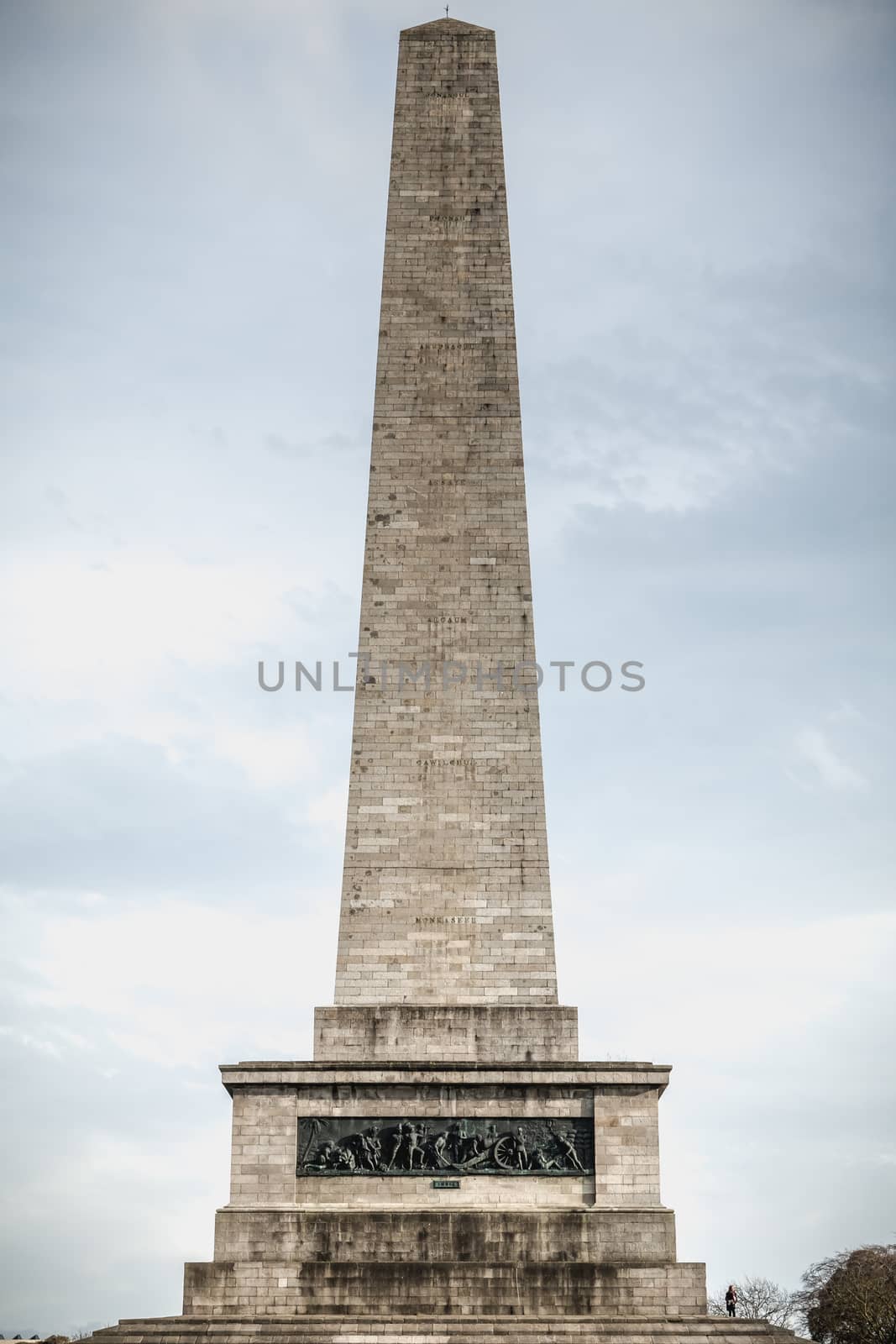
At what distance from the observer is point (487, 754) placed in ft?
95.7

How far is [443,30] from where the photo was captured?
3353cm

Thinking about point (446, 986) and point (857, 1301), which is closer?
point (446, 986)

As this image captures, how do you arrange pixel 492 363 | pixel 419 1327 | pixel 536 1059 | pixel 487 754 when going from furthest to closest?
1. pixel 492 363
2. pixel 487 754
3. pixel 536 1059
4. pixel 419 1327

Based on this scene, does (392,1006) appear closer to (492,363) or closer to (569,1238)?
(569,1238)

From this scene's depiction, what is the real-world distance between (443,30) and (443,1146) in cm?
2135

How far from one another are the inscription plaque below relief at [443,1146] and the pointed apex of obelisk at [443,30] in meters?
20.8

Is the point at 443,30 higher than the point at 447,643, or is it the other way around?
the point at 443,30

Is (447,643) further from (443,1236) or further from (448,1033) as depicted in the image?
(443,1236)

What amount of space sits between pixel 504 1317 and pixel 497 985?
5564 mm

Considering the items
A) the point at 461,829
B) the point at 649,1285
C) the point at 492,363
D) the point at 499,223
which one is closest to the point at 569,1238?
the point at 649,1285

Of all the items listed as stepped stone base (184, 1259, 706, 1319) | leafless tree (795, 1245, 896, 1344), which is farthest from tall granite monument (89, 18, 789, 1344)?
leafless tree (795, 1245, 896, 1344)

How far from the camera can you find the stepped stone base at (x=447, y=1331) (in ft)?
76.5

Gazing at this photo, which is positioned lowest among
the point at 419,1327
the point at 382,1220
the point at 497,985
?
the point at 419,1327

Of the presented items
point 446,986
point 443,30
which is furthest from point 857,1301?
point 443,30
